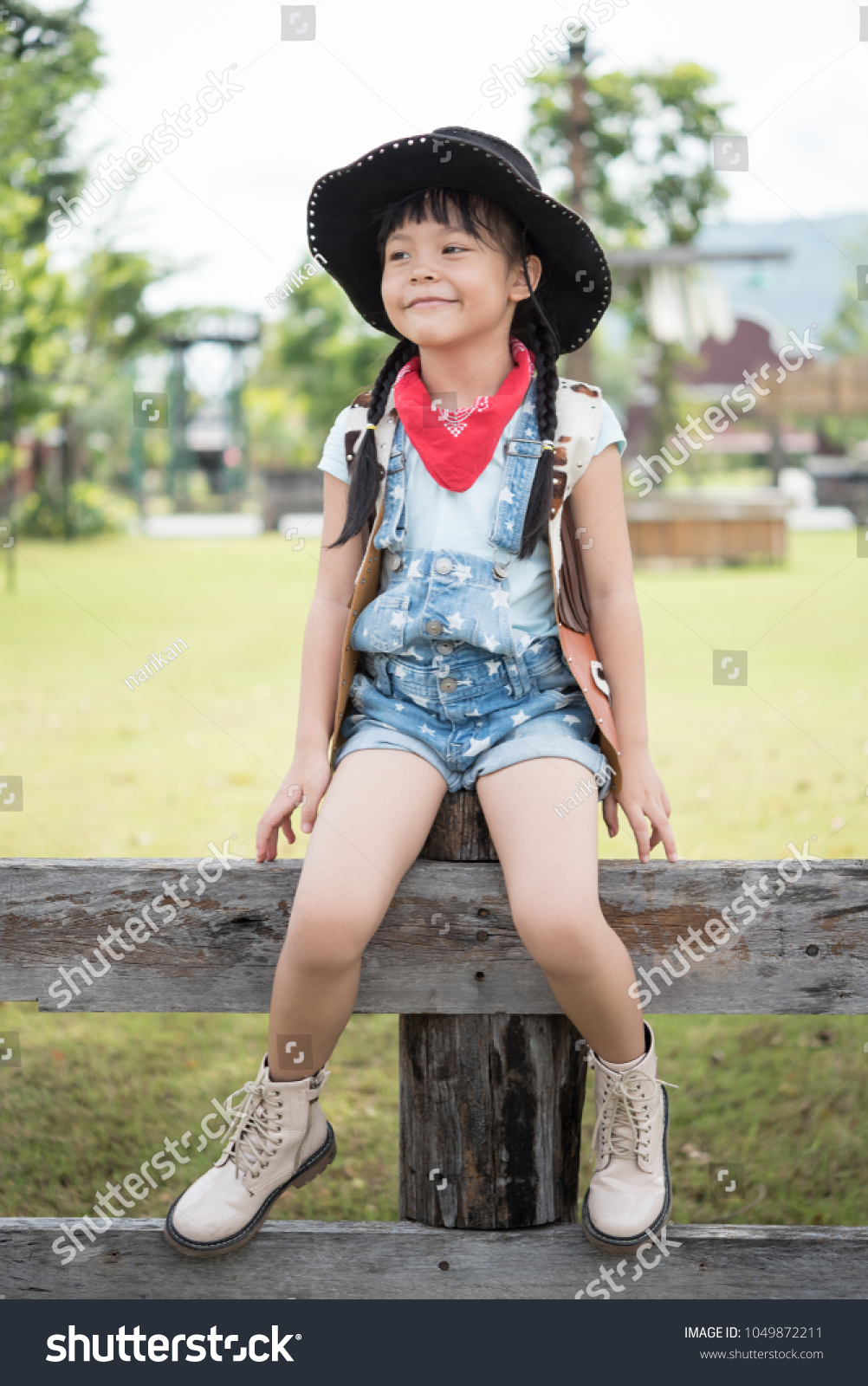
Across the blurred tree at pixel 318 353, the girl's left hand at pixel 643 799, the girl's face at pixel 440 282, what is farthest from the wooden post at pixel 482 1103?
the blurred tree at pixel 318 353

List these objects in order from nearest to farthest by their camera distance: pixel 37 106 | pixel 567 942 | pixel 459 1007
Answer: pixel 567 942
pixel 459 1007
pixel 37 106

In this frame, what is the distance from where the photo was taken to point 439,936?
1762mm

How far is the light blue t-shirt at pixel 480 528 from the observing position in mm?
1904

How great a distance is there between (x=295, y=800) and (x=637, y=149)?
1545 centimetres

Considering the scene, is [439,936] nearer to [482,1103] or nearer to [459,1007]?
[459,1007]

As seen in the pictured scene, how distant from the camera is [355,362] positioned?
3203cm

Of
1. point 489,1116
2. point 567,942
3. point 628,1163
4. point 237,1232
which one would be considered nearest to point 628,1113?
point 628,1163

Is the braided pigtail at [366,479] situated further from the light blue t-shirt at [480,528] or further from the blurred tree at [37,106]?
the blurred tree at [37,106]

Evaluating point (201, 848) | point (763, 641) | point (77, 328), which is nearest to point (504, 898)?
point (201, 848)

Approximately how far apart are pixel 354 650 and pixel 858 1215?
152 centimetres

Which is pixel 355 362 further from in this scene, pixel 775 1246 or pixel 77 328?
pixel 775 1246
